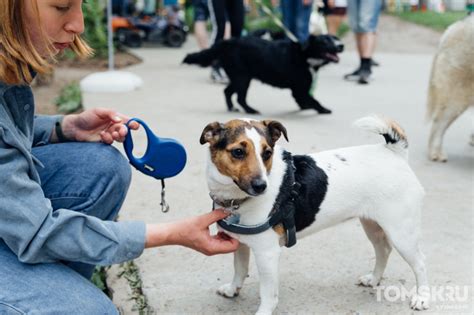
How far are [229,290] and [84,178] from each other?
2.50ft

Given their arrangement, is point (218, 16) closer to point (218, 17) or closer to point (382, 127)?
point (218, 17)

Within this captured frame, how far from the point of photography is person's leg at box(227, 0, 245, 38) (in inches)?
279

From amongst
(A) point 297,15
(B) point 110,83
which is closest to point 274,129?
(B) point 110,83

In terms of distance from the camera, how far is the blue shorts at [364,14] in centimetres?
711

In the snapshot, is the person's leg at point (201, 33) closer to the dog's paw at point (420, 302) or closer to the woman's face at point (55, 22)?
the dog's paw at point (420, 302)

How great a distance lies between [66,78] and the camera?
25.6 ft

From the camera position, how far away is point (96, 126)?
237 cm

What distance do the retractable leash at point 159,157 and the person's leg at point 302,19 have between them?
5.27m

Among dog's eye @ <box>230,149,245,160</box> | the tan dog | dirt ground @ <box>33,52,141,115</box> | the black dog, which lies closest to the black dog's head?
the black dog

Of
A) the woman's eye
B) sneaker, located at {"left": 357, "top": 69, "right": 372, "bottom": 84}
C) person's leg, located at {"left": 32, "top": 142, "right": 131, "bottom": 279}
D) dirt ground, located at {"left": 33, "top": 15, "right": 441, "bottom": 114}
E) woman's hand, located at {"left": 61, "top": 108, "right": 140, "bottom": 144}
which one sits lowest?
dirt ground, located at {"left": 33, "top": 15, "right": 441, "bottom": 114}

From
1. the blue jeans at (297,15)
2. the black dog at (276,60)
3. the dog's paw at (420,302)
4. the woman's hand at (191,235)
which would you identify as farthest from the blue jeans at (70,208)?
the blue jeans at (297,15)

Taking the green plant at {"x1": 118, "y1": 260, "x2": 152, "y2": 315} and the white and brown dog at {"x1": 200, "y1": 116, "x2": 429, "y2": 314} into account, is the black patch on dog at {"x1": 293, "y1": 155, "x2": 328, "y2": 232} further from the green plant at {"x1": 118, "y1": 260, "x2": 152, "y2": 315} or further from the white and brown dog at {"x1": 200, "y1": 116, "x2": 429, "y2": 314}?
the green plant at {"x1": 118, "y1": 260, "x2": 152, "y2": 315}

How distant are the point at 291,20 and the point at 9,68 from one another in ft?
20.0

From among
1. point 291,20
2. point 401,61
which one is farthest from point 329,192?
point 401,61
